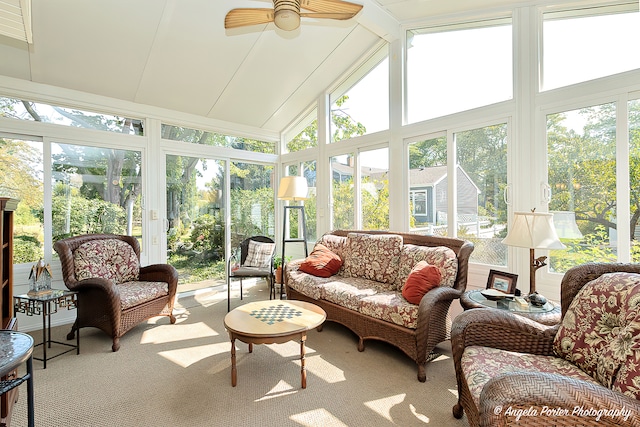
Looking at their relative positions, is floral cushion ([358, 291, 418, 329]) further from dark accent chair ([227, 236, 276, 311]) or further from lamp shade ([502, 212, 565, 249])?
dark accent chair ([227, 236, 276, 311])

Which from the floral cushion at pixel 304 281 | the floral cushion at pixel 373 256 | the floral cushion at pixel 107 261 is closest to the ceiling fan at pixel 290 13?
the floral cushion at pixel 373 256

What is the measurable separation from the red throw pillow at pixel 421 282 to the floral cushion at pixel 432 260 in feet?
0.29

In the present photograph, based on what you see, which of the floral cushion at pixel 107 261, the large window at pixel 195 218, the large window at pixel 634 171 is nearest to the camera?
the large window at pixel 634 171

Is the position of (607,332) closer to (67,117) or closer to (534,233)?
(534,233)

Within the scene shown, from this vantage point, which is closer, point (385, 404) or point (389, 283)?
point (385, 404)

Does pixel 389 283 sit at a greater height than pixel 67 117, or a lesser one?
lesser

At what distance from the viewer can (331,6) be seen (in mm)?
2219

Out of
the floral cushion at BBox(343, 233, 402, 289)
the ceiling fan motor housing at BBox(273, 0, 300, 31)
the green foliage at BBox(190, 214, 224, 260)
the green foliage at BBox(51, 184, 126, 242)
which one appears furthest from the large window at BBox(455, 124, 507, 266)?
the green foliage at BBox(51, 184, 126, 242)

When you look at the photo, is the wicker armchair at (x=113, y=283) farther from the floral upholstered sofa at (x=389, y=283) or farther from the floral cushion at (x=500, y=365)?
the floral cushion at (x=500, y=365)

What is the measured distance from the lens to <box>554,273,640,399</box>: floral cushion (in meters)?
1.27

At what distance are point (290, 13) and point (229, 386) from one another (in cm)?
263

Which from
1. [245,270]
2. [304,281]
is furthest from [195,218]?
[304,281]

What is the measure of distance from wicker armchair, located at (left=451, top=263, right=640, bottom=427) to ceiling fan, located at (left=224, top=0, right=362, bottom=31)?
2207 millimetres

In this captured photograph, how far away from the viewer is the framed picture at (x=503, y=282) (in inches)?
95.5
